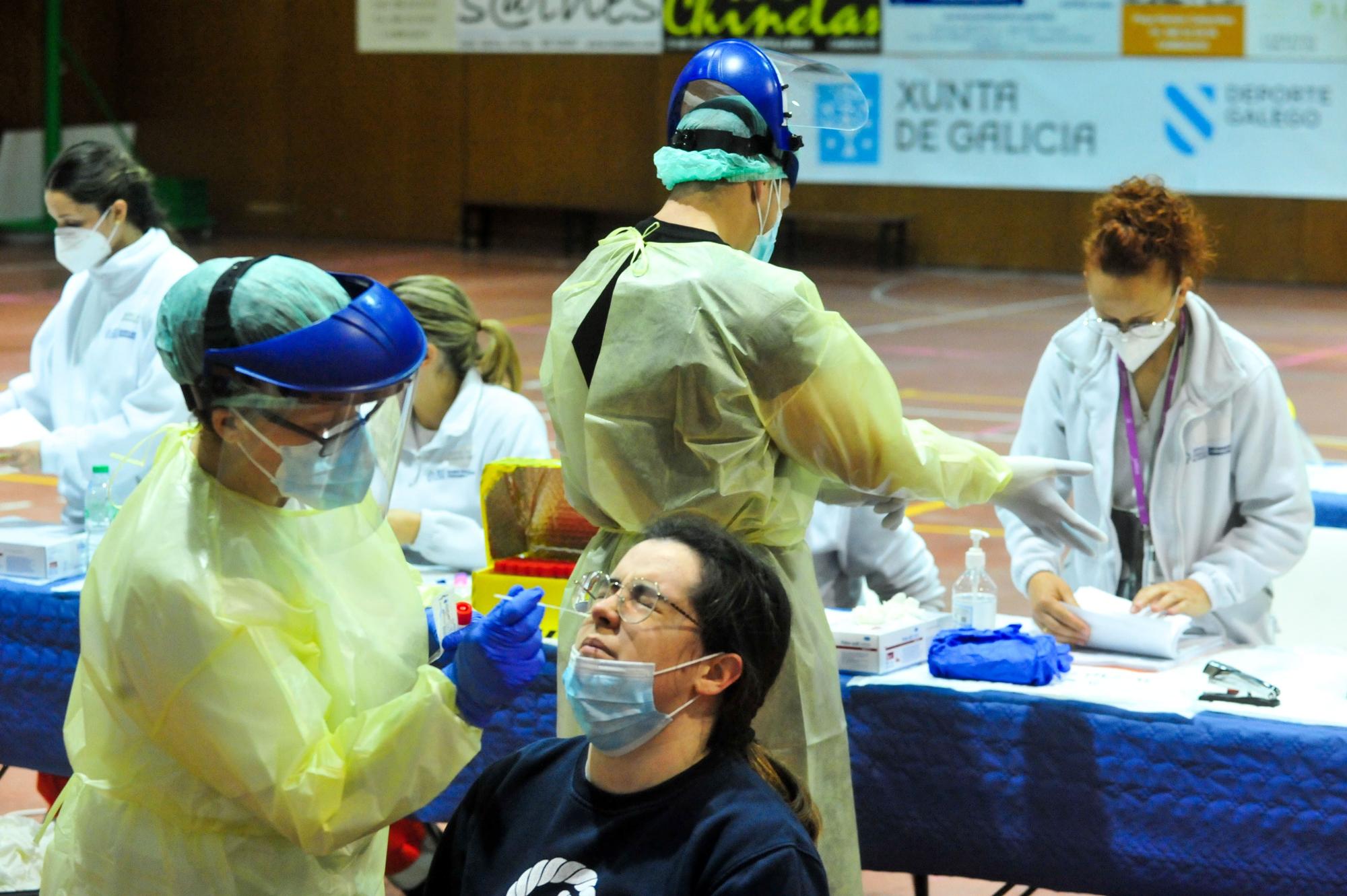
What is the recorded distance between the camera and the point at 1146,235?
3602 millimetres

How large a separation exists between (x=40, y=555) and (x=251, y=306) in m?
2.47

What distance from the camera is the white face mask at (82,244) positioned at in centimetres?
495

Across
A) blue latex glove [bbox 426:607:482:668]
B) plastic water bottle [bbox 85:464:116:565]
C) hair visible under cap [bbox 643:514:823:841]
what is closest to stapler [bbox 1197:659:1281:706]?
hair visible under cap [bbox 643:514:823:841]

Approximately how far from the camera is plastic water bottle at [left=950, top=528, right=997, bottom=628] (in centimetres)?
377

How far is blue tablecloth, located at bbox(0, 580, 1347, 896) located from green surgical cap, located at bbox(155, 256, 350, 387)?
5.44 ft

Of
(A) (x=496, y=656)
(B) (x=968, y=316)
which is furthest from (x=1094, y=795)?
(B) (x=968, y=316)

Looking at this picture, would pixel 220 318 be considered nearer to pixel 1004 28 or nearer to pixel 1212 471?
pixel 1212 471

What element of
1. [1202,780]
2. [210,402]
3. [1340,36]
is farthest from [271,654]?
[1340,36]

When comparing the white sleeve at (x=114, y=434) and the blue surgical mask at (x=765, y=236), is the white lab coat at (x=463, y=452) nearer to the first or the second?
the white sleeve at (x=114, y=434)

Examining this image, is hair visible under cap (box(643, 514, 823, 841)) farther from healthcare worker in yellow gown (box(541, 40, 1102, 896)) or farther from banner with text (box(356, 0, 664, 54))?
banner with text (box(356, 0, 664, 54))

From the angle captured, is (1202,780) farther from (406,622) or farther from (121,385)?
(121,385)

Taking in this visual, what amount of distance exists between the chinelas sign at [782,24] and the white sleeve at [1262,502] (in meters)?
13.4

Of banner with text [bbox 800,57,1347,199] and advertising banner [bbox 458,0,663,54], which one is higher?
advertising banner [bbox 458,0,663,54]

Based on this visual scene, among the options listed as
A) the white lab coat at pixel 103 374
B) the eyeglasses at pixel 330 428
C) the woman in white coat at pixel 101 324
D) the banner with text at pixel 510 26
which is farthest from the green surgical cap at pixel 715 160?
the banner with text at pixel 510 26
